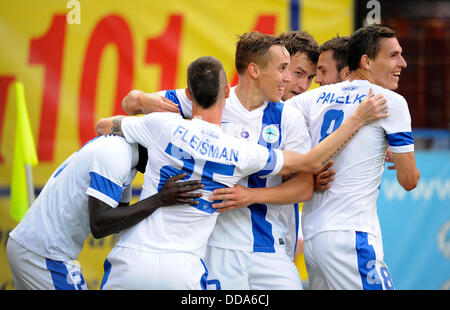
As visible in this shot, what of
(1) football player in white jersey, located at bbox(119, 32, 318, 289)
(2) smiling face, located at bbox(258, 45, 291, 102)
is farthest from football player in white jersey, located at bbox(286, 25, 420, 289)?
(2) smiling face, located at bbox(258, 45, 291, 102)

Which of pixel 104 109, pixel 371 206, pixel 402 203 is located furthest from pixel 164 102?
pixel 402 203

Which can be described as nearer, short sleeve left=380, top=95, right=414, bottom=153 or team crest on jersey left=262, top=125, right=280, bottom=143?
short sleeve left=380, top=95, right=414, bottom=153

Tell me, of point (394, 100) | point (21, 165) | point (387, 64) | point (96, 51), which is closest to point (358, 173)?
point (394, 100)

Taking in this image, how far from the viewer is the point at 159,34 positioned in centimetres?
719

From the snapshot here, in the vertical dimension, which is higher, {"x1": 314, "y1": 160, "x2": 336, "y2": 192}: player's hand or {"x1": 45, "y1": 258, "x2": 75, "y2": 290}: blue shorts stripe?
{"x1": 314, "y1": 160, "x2": 336, "y2": 192}: player's hand

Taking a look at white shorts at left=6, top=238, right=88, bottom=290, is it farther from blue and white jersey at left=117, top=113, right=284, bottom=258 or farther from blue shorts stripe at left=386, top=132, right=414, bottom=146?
blue shorts stripe at left=386, top=132, right=414, bottom=146

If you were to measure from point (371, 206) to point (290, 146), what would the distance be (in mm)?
670

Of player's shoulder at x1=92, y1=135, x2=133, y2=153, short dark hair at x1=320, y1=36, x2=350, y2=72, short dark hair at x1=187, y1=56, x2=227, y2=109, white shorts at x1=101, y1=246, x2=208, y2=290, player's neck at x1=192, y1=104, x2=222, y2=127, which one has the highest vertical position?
short dark hair at x1=320, y1=36, x2=350, y2=72

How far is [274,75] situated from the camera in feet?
13.7

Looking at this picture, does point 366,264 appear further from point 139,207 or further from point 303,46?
point 303,46

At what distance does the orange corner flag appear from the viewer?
5840mm

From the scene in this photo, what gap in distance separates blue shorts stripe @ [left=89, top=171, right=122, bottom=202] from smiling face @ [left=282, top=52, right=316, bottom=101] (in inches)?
73.1

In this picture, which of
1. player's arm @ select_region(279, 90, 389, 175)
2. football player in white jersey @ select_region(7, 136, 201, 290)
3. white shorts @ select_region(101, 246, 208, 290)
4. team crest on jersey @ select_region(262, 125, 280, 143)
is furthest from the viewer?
team crest on jersey @ select_region(262, 125, 280, 143)

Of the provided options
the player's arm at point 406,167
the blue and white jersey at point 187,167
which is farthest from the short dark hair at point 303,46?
the blue and white jersey at point 187,167
